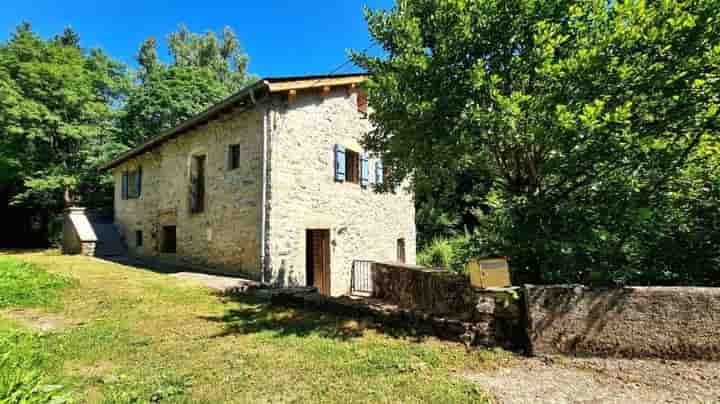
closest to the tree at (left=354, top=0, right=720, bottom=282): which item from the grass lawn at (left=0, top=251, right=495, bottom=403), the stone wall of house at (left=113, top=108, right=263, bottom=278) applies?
the grass lawn at (left=0, top=251, right=495, bottom=403)

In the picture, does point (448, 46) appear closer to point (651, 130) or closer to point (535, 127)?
point (535, 127)

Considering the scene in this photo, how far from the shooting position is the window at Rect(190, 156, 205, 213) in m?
9.83

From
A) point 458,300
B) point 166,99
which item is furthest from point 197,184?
point 166,99

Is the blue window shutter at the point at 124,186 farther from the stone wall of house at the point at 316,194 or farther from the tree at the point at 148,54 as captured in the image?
the tree at the point at 148,54

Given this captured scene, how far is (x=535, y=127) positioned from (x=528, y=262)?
174 centimetres

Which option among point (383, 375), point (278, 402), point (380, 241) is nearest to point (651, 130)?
point (383, 375)

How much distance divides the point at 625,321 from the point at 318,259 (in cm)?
737

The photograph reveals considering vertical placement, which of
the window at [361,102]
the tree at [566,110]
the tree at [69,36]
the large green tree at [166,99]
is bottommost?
the tree at [566,110]

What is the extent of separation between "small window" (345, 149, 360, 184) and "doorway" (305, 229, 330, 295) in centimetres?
208

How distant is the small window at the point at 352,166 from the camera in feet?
33.4

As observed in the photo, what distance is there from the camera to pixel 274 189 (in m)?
7.49

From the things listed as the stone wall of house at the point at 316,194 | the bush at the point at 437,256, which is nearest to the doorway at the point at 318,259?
the stone wall of house at the point at 316,194

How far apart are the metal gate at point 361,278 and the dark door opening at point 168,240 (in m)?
6.59

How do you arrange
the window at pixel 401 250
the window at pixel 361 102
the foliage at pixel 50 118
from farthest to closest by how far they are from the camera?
the foliage at pixel 50 118 → the window at pixel 401 250 → the window at pixel 361 102
